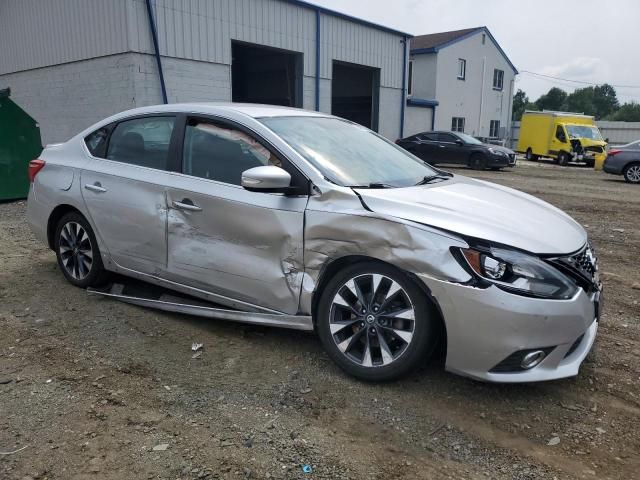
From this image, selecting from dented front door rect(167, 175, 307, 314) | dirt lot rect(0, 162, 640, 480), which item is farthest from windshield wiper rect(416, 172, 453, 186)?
dirt lot rect(0, 162, 640, 480)

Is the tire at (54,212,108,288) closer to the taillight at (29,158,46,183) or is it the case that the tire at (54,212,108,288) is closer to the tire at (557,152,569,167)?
the taillight at (29,158,46,183)

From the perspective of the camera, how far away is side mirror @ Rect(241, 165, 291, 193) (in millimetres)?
3219

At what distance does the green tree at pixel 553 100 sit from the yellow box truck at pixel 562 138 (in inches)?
3138

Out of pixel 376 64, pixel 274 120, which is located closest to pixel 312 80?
pixel 376 64

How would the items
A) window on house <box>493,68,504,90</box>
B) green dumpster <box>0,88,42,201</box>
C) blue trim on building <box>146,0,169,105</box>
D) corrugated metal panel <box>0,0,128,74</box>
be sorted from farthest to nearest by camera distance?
window on house <box>493,68,504,90</box> → corrugated metal panel <box>0,0,128,74</box> → blue trim on building <box>146,0,169,105</box> → green dumpster <box>0,88,42,201</box>

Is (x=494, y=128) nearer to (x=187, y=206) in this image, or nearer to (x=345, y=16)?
(x=345, y=16)

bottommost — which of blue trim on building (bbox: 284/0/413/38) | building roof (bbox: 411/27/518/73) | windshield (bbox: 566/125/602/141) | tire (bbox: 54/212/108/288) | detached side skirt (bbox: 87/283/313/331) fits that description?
detached side skirt (bbox: 87/283/313/331)

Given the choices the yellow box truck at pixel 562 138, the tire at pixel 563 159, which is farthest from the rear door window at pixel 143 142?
the tire at pixel 563 159

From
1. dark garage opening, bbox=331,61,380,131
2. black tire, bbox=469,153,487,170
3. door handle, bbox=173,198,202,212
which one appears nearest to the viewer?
door handle, bbox=173,198,202,212

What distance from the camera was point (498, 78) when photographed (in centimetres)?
3653

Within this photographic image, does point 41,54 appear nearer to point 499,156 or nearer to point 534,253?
point 499,156

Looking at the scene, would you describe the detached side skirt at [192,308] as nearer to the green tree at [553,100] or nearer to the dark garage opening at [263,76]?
the dark garage opening at [263,76]

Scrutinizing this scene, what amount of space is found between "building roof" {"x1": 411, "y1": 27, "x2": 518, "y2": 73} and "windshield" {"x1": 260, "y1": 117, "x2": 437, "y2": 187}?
27868 mm

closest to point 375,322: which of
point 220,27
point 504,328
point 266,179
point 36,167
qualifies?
point 504,328
